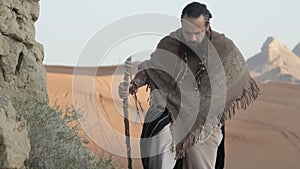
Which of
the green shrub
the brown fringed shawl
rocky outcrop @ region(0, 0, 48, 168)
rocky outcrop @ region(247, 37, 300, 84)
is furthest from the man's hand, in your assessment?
rocky outcrop @ region(247, 37, 300, 84)

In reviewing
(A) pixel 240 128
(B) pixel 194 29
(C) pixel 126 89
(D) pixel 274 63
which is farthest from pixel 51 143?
(D) pixel 274 63

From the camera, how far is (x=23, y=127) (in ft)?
14.5

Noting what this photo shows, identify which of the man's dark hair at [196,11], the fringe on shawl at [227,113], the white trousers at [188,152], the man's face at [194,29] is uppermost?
the man's dark hair at [196,11]

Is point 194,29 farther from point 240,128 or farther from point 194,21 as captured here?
point 240,128

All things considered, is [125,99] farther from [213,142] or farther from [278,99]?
[278,99]

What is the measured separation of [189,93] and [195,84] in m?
0.09

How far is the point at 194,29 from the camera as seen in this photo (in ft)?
18.4

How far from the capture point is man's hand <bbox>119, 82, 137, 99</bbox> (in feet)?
19.7

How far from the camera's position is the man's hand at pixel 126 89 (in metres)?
6.01

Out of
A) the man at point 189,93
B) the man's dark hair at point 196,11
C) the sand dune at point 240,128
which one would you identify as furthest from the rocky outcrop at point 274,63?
the man's dark hair at point 196,11

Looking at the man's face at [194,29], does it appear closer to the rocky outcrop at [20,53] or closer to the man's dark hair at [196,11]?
the man's dark hair at [196,11]

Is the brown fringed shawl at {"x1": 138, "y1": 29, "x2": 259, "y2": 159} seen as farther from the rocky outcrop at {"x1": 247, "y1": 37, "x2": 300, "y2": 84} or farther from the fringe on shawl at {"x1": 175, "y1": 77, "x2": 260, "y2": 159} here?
the rocky outcrop at {"x1": 247, "y1": 37, "x2": 300, "y2": 84}

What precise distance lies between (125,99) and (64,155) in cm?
92

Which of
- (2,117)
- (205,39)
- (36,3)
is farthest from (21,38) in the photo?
(2,117)
